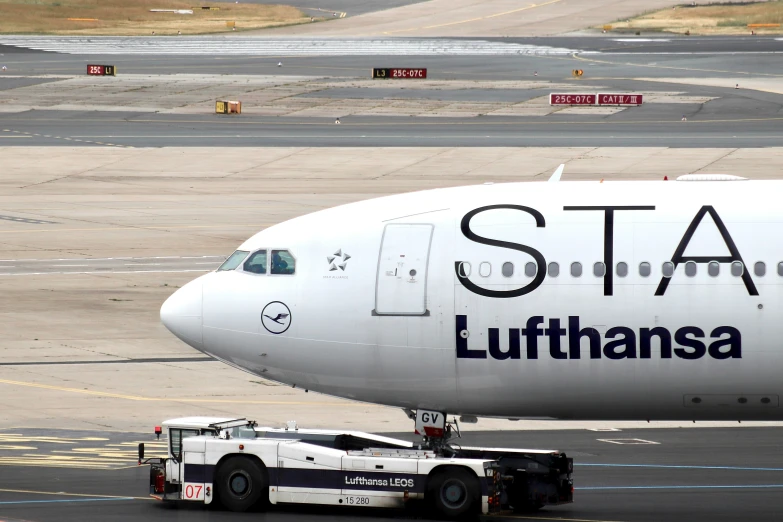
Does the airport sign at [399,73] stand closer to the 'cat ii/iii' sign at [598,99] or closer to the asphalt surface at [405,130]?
the 'cat ii/iii' sign at [598,99]

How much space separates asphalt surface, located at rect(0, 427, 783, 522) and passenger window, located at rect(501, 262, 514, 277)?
15.9 feet

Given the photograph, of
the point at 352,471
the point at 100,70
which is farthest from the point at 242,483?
the point at 100,70

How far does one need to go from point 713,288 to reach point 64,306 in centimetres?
3170

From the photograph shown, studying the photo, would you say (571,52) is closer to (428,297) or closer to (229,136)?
(229,136)

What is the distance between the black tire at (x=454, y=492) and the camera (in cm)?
2461

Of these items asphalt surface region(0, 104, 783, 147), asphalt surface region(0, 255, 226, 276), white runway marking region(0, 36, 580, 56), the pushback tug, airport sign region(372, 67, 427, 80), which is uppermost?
white runway marking region(0, 36, 580, 56)

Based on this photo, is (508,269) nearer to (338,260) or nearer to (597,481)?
(338,260)

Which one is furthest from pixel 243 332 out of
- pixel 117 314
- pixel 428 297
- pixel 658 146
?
pixel 658 146

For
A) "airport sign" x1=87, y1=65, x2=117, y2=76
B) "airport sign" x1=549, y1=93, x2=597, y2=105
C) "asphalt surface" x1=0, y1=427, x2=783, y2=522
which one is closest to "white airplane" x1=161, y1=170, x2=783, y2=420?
"asphalt surface" x1=0, y1=427, x2=783, y2=522

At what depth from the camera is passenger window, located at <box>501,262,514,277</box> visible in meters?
24.5

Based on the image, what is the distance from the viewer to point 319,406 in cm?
3747

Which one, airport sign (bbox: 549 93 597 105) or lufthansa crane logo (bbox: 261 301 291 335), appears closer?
lufthansa crane logo (bbox: 261 301 291 335)

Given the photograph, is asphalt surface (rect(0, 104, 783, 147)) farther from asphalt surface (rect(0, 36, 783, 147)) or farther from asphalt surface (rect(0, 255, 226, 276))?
asphalt surface (rect(0, 255, 226, 276))

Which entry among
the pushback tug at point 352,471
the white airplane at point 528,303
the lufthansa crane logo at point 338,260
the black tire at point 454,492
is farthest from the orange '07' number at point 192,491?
the lufthansa crane logo at point 338,260
